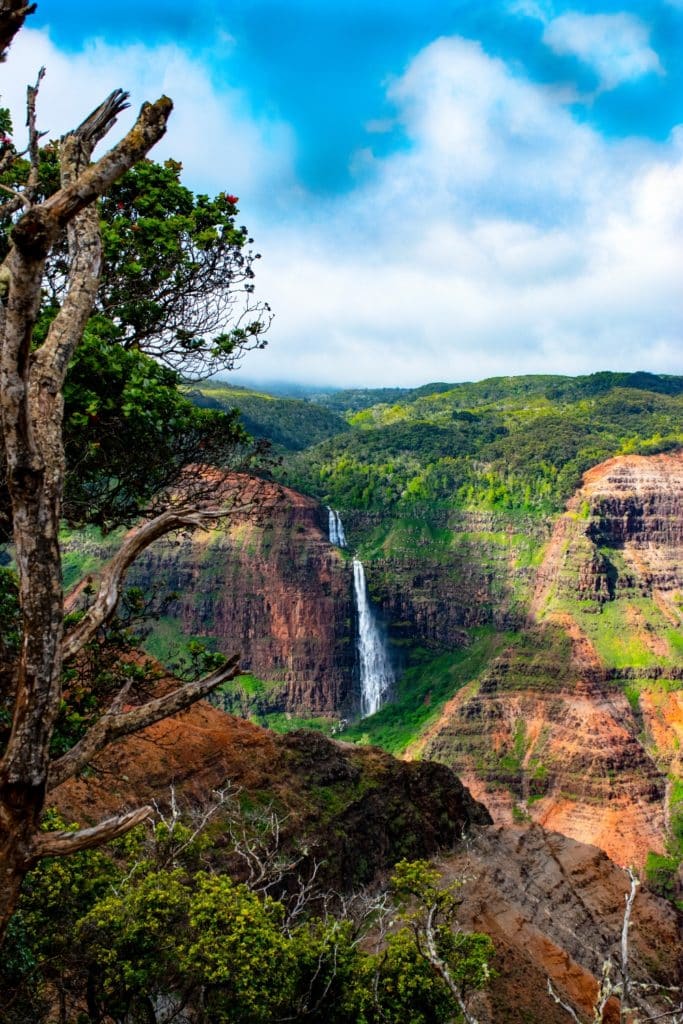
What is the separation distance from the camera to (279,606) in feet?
313

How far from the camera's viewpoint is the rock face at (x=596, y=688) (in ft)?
238

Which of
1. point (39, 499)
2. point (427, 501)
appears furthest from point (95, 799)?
point (427, 501)

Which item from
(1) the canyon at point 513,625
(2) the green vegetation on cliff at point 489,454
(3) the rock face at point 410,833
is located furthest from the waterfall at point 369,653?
(3) the rock face at point 410,833

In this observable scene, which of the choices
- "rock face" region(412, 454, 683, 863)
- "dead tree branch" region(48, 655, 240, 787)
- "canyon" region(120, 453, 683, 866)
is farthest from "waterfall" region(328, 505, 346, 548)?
"dead tree branch" region(48, 655, 240, 787)

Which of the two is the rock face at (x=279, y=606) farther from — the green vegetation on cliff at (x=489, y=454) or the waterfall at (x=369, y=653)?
the green vegetation on cliff at (x=489, y=454)

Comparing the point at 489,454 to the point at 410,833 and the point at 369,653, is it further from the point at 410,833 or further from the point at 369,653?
the point at 410,833

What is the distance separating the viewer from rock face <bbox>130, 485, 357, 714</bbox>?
9419cm

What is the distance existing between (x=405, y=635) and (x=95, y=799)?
7254 centimetres

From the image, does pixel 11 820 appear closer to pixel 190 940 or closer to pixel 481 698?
pixel 190 940

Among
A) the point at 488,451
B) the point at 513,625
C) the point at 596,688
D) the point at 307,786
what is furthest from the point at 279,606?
the point at 307,786

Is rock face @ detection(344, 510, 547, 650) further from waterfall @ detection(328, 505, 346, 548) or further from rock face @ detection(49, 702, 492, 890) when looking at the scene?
rock face @ detection(49, 702, 492, 890)

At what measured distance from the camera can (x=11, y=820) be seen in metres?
5.84

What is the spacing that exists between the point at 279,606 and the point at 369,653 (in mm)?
12705

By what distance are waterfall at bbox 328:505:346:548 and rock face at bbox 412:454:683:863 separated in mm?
25995
